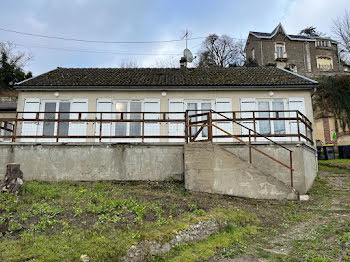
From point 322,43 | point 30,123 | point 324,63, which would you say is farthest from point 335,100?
point 30,123

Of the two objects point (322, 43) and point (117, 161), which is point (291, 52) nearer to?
point (322, 43)

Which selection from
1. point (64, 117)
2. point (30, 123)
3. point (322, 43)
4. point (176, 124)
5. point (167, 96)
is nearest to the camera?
point (176, 124)

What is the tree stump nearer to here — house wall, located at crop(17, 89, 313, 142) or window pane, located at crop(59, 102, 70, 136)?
window pane, located at crop(59, 102, 70, 136)

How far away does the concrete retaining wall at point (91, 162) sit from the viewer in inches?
353

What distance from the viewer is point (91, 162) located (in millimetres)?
9023

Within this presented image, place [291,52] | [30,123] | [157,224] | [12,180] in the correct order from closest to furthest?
[157,224], [12,180], [30,123], [291,52]

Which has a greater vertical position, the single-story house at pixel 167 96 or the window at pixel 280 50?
the window at pixel 280 50

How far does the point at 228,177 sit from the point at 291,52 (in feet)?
114

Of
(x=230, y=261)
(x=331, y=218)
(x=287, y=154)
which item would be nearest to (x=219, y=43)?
(x=287, y=154)

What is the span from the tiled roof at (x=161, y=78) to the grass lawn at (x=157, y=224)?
6324mm

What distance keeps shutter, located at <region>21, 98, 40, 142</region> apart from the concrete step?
8.21m

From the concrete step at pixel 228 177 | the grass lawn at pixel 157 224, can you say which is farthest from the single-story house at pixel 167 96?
the grass lawn at pixel 157 224

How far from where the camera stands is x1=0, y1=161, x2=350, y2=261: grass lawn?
4.22 metres

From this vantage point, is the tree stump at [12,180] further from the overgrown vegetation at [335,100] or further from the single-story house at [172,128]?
the overgrown vegetation at [335,100]
